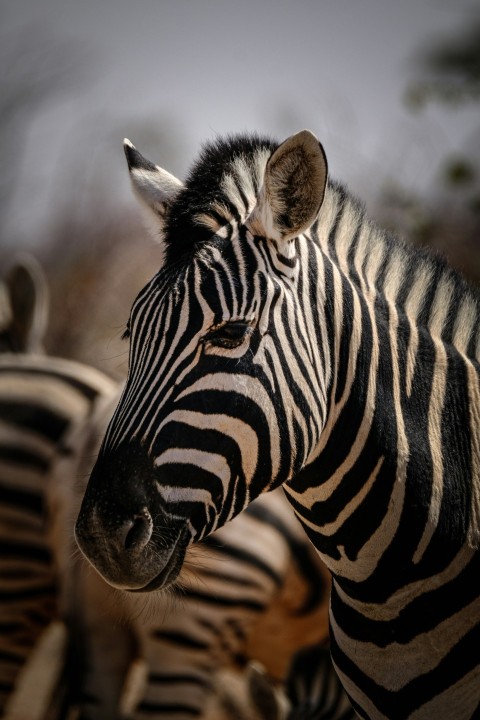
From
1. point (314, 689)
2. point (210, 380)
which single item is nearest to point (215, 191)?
point (210, 380)

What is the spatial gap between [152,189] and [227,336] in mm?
780

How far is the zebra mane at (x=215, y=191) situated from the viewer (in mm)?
2393

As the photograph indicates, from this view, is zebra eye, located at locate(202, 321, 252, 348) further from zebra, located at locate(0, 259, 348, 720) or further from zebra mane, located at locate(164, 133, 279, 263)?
zebra, located at locate(0, 259, 348, 720)

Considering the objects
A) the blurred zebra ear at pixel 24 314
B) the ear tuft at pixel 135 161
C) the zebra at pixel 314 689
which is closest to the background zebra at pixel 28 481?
the blurred zebra ear at pixel 24 314

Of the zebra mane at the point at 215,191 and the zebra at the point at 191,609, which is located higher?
the zebra mane at the point at 215,191

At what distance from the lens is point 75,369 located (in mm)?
5613

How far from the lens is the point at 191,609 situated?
14.7 ft

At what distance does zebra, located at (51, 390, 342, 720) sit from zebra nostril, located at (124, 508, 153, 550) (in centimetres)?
232

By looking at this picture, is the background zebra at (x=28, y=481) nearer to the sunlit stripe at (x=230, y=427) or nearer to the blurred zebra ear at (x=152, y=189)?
the blurred zebra ear at (x=152, y=189)

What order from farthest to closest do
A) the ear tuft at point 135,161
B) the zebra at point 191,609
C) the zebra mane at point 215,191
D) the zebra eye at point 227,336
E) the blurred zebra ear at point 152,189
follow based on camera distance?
the zebra at point 191,609 < the ear tuft at point 135,161 < the blurred zebra ear at point 152,189 < the zebra mane at point 215,191 < the zebra eye at point 227,336

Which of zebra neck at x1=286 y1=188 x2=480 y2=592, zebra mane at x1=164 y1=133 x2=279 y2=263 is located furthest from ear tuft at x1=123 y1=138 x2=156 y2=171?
zebra neck at x1=286 y1=188 x2=480 y2=592

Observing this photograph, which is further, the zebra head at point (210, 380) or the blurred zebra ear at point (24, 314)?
the blurred zebra ear at point (24, 314)

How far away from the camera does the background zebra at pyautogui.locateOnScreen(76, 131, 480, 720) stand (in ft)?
7.14

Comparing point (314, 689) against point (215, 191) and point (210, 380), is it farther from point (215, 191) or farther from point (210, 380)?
point (215, 191)
